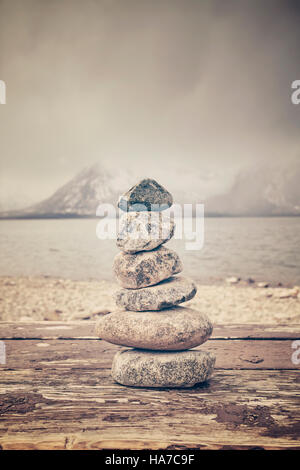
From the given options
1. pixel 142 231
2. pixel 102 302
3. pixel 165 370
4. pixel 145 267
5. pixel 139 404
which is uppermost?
pixel 142 231

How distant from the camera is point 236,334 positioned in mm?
4523

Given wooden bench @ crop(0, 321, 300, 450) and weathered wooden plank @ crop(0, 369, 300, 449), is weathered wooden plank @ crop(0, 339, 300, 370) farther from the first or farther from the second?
weathered wooden plank @ crop(0, 369, 300, 449)

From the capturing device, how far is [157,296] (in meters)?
3.17

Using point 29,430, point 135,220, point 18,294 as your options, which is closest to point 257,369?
point 135,220

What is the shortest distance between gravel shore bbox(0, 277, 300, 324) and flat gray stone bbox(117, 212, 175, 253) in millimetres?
3722

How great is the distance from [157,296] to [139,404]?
92 centimetres

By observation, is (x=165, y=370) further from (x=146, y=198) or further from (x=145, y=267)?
(x=146, y=198)

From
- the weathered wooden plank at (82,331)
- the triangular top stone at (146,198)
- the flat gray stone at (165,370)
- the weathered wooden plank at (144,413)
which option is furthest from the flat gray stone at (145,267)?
the weathered wooden plank at (82,331)

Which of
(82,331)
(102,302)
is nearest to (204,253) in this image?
(102,302)

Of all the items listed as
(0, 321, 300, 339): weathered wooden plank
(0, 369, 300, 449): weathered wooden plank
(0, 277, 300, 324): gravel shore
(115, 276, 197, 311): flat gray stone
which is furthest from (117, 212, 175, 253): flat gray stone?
(0, 277, 300, 324): gravel shore

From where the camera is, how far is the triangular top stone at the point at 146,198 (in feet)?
10.5

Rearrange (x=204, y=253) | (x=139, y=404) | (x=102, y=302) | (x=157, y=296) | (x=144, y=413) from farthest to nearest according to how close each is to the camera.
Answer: (x=204, y=253)
(x=102, y=302)
(x=157, y=296)
(x=139, y=404)
(x=144, y=413)

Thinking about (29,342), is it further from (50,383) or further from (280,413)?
(280,413)

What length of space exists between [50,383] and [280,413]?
6.09ft
